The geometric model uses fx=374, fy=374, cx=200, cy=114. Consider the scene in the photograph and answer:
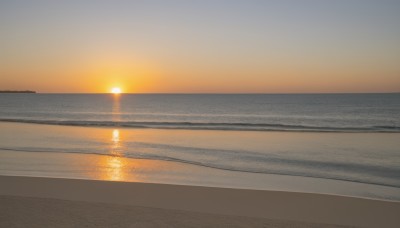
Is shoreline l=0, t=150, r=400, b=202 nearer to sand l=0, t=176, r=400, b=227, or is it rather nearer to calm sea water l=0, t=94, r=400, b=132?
sand l=0, t=176, r=400, b=227

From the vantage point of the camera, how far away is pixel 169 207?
668 centimetres

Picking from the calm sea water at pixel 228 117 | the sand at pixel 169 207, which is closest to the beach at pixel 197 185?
the sand at pixel 169 207

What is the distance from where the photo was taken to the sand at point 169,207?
18.8 feet

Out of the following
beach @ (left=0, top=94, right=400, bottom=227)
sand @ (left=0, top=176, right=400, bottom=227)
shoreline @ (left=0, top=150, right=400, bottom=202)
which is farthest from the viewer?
shoreline @ (left=0, top=150, right=400, bottom=202)

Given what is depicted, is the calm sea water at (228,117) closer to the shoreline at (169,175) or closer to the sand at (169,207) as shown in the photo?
the shoreline at (169,175)

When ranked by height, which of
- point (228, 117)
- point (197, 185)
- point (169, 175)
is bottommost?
point (197, 185)

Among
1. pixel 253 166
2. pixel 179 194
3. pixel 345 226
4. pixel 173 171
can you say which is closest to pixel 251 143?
pixel 253 166

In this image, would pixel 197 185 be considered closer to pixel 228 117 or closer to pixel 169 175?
pixel 169 175

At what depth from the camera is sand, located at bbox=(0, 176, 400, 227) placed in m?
5.74

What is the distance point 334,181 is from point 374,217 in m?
3.72

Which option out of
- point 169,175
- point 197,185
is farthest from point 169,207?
point 169,175

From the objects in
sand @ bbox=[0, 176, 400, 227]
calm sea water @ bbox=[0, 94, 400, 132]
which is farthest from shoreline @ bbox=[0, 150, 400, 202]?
calm sea water @ bbox=[0, 94, 400, 132]

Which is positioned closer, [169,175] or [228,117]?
[169,175]

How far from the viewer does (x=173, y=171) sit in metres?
10.8
